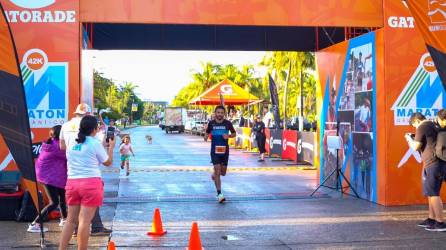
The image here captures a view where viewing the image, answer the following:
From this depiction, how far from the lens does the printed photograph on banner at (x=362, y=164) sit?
35.7 ft

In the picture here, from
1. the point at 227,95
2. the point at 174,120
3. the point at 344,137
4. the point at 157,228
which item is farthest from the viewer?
the point at 174,120

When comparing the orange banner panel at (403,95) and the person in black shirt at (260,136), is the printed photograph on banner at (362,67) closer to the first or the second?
the orange banner panel at (403,95)

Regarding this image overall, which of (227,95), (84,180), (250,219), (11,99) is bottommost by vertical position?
(250,219)

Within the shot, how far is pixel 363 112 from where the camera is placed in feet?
36.3

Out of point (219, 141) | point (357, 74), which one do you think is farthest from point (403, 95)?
point (219, 141)

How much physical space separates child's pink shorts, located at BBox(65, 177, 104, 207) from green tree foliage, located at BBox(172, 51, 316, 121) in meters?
37.3

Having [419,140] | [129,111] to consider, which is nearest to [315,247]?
[419,140]

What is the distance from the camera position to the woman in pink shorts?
19.7ft

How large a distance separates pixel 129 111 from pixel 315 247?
12049 centimetres

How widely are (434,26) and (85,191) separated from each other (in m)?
5.01

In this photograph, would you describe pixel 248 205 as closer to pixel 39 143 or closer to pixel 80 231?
pixel 39 143

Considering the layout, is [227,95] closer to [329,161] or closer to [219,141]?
[329,161]

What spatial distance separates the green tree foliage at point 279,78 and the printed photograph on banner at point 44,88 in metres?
33.7

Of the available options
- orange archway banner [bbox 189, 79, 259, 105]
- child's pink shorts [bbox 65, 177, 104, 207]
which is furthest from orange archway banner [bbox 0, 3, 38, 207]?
orange archway banner [bbox 189, 79, 259, 105]
